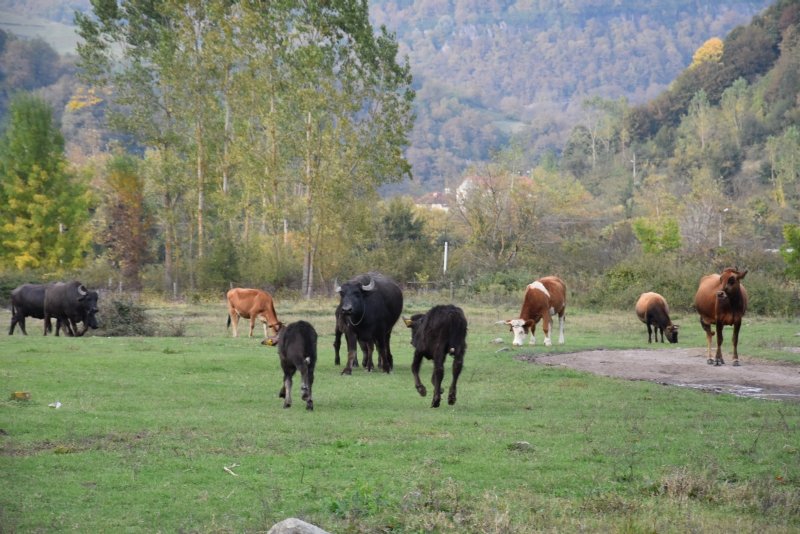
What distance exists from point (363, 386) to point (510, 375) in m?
3.39

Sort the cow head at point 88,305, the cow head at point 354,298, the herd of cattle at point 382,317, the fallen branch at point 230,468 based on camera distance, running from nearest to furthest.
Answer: the fallen branch at point 230,468, the herd of cattle at point 382,317, the cow head at point 354,298, the cow head at point 88,305

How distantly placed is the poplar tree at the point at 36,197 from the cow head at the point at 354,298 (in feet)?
111

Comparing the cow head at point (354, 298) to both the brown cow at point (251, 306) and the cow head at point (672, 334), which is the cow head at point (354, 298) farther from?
the cow head at point (672, 334)

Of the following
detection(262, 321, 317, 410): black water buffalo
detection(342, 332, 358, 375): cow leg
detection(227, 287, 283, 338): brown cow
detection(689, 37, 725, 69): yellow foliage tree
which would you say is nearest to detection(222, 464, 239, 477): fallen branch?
detection(262, 321, 317, 410): black water buffalo

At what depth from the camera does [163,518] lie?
A: 7.80 meters

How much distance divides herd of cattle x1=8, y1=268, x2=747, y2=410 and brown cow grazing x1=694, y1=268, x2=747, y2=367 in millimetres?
21

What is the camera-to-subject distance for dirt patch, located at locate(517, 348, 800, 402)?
54.0 ft

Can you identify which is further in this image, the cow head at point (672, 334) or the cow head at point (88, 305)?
the cow head at point (88, 305)

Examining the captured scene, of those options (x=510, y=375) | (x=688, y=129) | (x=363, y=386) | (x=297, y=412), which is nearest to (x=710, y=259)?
(x=510, y=375)

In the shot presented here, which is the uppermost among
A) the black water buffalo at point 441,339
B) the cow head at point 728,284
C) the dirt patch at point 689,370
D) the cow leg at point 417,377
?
the cow head at point 728,284

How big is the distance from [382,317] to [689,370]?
632 centimetres

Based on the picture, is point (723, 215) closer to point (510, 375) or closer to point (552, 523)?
point (510, 375)

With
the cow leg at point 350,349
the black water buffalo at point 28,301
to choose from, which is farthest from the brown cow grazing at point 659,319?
the black water buffalo at point 28,301

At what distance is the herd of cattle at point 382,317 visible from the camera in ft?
45.1
